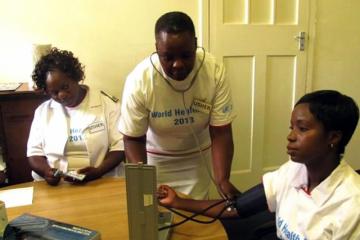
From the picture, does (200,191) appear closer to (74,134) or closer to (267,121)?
(74,134)

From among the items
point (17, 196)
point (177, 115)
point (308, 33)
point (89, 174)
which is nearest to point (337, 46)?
point (308, 33)

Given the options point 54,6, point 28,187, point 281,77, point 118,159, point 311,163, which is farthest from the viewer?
point 281,77

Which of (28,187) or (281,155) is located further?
(281,155)

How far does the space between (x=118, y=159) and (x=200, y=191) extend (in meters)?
0.42

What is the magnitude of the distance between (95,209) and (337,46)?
7.51 feet

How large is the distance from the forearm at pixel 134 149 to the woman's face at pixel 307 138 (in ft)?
2.13

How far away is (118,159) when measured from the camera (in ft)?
5.39

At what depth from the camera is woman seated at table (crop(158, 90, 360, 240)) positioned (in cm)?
91

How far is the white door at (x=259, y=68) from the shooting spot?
2.39 meters

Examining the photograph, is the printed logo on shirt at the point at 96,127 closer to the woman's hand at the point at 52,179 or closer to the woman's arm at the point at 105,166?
the woman's arm at the point at 105,166

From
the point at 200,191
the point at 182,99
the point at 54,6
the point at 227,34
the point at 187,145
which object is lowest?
the point at 200,191

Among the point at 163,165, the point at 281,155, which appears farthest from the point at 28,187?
the point at 281,155

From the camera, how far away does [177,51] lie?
3.84ft

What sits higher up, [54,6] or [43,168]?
[54,6]
